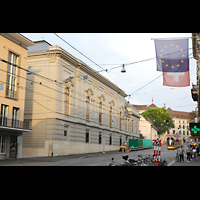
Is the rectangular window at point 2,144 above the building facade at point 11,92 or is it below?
below

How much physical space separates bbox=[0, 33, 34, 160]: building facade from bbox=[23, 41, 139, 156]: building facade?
8.01ft

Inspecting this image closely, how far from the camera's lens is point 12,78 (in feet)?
97.6

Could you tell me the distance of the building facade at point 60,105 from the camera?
1369 inches

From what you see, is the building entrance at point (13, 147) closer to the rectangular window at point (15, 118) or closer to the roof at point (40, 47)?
the rectangular window at point (15, 118)

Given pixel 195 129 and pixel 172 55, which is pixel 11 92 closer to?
pixel 195 129

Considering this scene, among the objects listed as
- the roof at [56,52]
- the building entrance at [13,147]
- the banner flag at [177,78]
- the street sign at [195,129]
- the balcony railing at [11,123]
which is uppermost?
the roof at [56,52]

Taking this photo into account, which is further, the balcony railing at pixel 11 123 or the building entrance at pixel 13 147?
the building entrance at pixel 13 147

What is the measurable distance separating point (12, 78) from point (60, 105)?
8.16m

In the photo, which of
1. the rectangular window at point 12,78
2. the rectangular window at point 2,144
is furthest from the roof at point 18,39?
the rectangular window at point 2,144

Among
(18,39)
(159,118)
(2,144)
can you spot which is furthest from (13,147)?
(159,118)

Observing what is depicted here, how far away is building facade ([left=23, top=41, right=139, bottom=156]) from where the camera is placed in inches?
1369

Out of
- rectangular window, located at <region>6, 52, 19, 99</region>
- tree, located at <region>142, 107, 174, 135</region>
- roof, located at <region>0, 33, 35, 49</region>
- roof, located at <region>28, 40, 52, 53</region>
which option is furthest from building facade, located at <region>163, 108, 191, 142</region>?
rectangular window, located at <region>6, 52, 19, 99</region>
